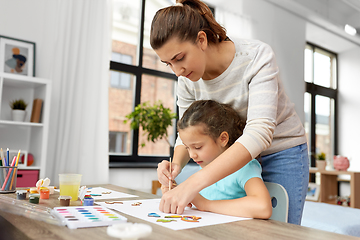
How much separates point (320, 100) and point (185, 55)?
16.6ft

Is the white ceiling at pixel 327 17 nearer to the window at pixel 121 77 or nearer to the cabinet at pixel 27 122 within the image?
the window at pixel 121 77

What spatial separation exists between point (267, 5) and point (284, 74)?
980 mm

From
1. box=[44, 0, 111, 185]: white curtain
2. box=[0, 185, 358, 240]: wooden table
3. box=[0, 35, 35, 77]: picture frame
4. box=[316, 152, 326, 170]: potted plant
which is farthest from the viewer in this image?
box=[316, 152, 326, 170]: potted plant

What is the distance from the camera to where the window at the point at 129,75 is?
3.42 meters

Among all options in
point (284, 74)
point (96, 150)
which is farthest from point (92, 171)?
point (284, 74)

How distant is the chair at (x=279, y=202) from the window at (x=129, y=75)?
93.2 inches

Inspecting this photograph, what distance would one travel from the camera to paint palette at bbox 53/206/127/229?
622mm

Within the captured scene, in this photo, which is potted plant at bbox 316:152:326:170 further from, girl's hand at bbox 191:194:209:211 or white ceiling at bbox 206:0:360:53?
girl's hand at bbox 191:194:209:211

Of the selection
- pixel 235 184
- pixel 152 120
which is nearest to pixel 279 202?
pixel 235 184

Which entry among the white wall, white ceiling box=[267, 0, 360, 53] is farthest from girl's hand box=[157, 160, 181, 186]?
the white wall

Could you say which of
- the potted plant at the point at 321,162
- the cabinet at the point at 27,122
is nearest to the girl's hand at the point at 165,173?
the cabinet at the point at 27,122

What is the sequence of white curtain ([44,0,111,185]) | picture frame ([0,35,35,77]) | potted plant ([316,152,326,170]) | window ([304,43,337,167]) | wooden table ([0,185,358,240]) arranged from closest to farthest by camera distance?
wooden table ([0,185,358,240])
picture frame ([0,35,35,77])
white curtain ([44,0,111,185])
potted plant ([316,152,326,170])
window ([304,43,337,167])

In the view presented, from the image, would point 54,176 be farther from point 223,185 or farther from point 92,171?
point 223,185

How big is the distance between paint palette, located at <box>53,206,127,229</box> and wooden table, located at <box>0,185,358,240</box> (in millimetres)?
15
